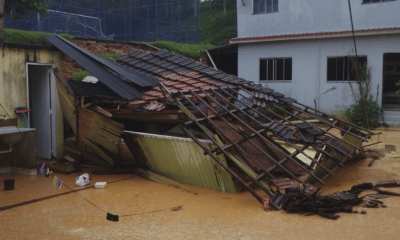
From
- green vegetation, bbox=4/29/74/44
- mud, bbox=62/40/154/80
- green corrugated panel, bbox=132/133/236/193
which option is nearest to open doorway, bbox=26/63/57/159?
green corrugated panel, bbox=132/133/236/193

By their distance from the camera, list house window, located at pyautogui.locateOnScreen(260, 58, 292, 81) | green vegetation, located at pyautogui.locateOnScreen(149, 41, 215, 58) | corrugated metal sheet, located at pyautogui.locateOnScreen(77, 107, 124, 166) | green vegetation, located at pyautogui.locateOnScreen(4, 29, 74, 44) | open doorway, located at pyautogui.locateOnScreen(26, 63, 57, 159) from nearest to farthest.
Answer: corrugated metal sheet, located at pyautogui.locateOnScreen(77, 107, 124, 166)
open doorway, located at pyautogui.locateOnScreen(26, 63, 57, 159)
green vegetation, located at pyautogui.locateOnScreen(4, 29, 74, 44)
house window, located at pyautogui.locateOnScreen(260, 58, 292, 81)
green vegetation, located at pyautogui.locateOnScreen(149, 41, 215, 58)

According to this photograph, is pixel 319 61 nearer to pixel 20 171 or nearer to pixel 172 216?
pixel 172 216

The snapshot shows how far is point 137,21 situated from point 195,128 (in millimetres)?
16228

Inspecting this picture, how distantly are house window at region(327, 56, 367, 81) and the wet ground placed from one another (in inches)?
317

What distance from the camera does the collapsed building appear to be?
7520 millimetres

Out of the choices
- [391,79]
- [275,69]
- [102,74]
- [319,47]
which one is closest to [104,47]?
[102,74]

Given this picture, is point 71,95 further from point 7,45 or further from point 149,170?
point 149,170

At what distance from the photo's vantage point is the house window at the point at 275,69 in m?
17.5

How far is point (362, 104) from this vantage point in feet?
49.5

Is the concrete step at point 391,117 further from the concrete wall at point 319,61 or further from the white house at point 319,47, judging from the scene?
the concrete wall at point 319,61

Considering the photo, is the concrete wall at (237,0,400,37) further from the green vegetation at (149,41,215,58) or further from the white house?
the green vegetation at (149,41,215,58)

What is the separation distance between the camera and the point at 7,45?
9.14 m

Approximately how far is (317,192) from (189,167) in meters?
2.65

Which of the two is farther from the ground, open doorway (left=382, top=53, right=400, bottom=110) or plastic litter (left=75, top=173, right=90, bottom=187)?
open doorway (left=382, top=53, right=400, bottom=110)
